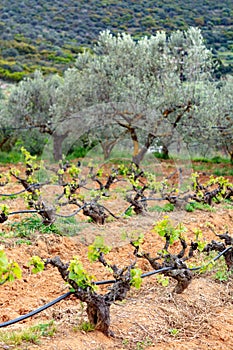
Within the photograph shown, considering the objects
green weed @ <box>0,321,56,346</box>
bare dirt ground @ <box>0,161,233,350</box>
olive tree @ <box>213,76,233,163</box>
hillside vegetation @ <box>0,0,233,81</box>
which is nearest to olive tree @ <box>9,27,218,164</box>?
olive tree @ <box>213,76,233,163</box>

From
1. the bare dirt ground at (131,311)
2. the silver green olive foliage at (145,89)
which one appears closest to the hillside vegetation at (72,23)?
the silver green olive foliage at (145,89)

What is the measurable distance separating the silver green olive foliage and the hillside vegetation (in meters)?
19.4

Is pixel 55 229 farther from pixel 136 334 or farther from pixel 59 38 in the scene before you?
pixel 59 38

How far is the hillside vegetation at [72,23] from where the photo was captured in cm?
3656

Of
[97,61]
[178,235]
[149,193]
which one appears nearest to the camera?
[178,235]

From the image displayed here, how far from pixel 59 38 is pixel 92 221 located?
4024 cm

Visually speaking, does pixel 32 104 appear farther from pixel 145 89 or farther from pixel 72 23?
pixel 72 23

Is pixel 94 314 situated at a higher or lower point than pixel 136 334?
higher

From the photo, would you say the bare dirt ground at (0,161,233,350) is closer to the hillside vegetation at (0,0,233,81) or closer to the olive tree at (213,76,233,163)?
the olive tree at (213,76,233,163)

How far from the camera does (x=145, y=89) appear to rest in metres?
13.7

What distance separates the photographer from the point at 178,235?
428 centimetres

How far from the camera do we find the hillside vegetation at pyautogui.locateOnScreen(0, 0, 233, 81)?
36562 millimetres

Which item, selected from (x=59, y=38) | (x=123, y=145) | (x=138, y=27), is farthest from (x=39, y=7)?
(x=123, y=145)

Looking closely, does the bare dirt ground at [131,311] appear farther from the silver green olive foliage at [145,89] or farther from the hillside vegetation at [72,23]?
the hillside vegetation at [72,23]
